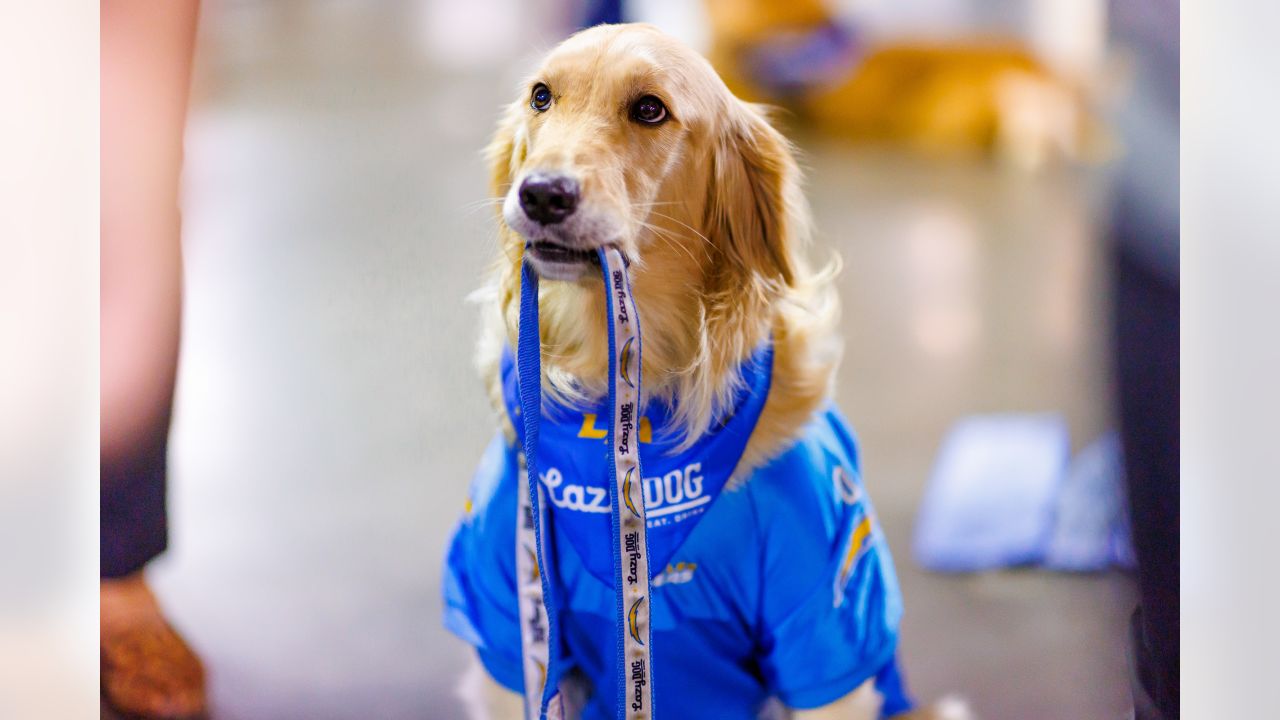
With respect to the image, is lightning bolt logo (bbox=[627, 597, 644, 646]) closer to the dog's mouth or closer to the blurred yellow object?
the dog's mouth

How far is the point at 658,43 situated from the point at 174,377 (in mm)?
907

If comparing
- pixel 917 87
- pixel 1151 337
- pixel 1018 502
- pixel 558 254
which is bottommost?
pixel 1018 502

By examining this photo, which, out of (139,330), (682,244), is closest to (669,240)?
(682,244)

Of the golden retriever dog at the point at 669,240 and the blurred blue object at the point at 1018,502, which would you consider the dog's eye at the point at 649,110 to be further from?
the blurred blue object at the point at 1018,502

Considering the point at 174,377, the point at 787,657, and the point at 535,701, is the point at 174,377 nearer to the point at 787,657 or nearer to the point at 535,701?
the point at 535,701

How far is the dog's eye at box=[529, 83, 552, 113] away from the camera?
4.12ft

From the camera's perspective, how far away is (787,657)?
1327 mm

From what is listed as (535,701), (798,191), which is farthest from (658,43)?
(535,701)

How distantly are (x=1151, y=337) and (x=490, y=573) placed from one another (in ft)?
3.20

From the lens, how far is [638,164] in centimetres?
123

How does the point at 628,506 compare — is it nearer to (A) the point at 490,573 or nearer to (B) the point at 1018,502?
(A) the point at 490,573

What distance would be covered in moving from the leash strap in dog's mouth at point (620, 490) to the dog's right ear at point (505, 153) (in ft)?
0.71

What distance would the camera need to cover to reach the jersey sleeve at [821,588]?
1300 mm

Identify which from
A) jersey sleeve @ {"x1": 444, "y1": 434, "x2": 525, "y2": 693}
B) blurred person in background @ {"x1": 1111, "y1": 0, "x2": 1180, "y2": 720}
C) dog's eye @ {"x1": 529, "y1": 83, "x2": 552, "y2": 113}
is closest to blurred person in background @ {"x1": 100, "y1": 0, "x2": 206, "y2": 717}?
jersey sleeve @ {"x1": 444, "y1": 434, "x2": 525, "y2": 693}
